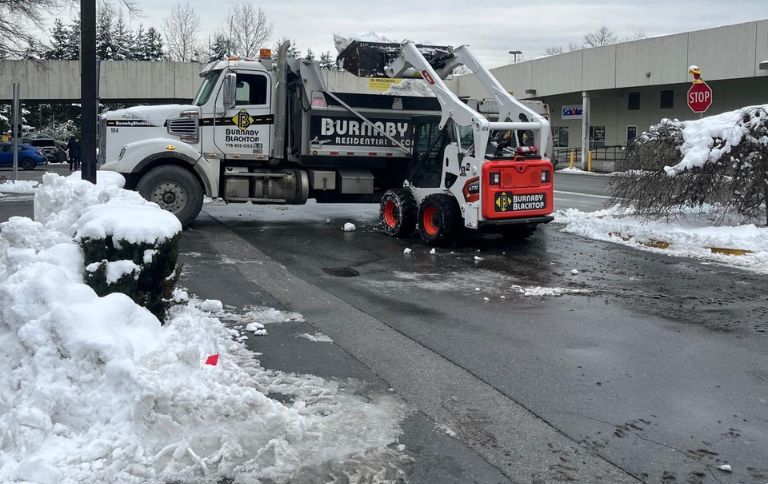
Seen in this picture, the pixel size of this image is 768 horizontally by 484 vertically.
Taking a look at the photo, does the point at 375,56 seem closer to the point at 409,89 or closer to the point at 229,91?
the point at 409,89

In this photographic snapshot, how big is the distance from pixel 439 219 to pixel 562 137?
123ft

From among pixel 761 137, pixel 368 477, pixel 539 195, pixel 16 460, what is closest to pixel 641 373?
pixel 368 477

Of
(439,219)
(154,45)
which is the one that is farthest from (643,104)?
(154,45)

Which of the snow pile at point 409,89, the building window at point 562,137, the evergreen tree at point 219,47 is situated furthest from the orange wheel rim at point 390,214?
the evergreen tree at point 219,47

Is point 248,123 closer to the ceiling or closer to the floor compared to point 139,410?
closer to the ceiling

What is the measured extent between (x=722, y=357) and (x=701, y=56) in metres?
31.3

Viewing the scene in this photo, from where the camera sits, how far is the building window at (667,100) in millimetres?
38844

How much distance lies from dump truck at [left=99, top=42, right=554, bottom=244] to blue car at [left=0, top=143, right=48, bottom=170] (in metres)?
27.2

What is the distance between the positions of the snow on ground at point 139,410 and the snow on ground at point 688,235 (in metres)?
8.27

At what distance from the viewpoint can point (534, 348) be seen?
709 cm

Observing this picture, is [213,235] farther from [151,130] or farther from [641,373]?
[641,373]

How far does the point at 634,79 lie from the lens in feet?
126

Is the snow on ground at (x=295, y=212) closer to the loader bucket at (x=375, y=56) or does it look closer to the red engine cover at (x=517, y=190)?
the loader bucket at (x=375, y=56)

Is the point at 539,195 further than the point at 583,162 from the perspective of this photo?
No
